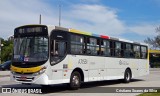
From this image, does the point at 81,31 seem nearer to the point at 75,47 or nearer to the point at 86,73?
the point at 75,47

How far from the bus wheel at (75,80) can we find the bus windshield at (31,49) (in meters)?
2.31

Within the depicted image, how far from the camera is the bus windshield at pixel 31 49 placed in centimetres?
1512

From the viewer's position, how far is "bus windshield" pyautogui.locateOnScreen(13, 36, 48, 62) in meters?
15.1

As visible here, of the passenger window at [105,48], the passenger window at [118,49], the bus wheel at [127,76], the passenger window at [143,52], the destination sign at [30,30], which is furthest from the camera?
the passenger window at [143,52]

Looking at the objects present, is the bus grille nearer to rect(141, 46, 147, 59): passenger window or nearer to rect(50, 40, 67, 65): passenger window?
rect(50, 40, 67, 65): passenger window

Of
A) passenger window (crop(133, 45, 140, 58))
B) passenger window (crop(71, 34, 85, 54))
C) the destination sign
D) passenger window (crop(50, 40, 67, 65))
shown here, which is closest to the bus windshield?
the destination sign

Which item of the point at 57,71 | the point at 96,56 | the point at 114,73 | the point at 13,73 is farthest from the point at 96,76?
the point at 13,73

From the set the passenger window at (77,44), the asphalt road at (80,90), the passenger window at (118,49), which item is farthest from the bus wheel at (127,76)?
the passenger window at (77,44)

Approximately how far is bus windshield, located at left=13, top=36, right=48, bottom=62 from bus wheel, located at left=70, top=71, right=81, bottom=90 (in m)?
2.31

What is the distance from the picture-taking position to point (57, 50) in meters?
15.6

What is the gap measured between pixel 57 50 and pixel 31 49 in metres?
1.22

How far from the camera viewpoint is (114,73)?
21250mm

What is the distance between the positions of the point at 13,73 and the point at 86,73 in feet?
13.5

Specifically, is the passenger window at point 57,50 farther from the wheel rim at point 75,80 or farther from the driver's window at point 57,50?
the wheel rim at point 75,80
